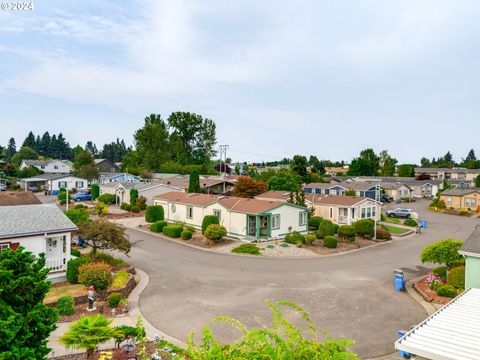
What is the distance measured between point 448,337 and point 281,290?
10.2 meters

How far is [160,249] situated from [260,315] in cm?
1538

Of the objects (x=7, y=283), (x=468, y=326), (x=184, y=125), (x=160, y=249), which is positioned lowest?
(x=160, y=249)

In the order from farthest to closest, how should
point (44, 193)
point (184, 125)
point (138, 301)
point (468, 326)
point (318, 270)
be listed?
1. point (184, 125)
2. point (44, 193)
3. point (318, 270)
4. point (138, 301)
5. point (468, 326)

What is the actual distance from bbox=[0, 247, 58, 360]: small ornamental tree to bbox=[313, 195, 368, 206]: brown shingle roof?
122 ft

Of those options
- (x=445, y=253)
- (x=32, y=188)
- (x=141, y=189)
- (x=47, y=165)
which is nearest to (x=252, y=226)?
(x=445, y=253)

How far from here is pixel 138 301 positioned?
17906mm

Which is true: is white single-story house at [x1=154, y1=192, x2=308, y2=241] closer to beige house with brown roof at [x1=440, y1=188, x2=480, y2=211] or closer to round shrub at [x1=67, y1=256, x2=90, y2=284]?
round shrub at [x1=67, y1=256, x2=90, y2=284]

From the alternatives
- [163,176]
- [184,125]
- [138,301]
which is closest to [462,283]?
[138,301]

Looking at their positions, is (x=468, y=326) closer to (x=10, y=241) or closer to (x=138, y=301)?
(x=138, y=301)

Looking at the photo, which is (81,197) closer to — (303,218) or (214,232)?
(214,232)

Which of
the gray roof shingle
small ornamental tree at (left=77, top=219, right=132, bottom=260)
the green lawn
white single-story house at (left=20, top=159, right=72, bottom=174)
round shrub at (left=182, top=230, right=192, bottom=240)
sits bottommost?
the green lawn

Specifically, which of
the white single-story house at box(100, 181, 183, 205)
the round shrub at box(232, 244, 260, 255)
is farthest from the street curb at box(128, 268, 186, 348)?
the white single-story house at box(100, 181, 183, 205)

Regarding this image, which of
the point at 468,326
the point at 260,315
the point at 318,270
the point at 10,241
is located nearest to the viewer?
the point at 468,326

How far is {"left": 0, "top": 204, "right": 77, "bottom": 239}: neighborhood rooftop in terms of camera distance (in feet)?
64.3
